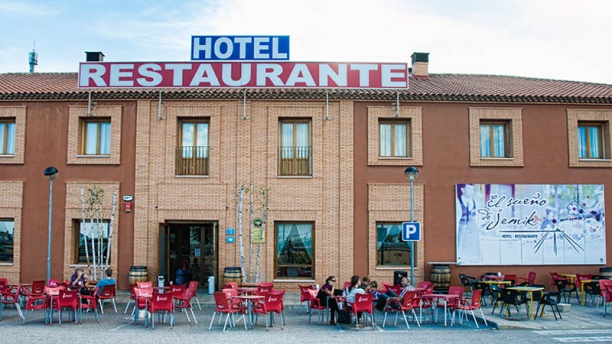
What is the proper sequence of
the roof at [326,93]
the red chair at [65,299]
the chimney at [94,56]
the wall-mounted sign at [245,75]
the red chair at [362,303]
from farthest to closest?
the chimney at [94,56] < the roof at [326,93] < the wall-mounted sign at [245,75] < the red chair at [65,299] < the red chair at [362,303]

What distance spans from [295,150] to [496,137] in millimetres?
6695

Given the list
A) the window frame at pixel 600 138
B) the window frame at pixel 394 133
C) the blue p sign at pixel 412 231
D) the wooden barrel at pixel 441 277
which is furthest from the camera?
the window frame at pixel 600 138

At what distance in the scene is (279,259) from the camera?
20234 mm

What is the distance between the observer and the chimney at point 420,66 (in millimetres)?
24828

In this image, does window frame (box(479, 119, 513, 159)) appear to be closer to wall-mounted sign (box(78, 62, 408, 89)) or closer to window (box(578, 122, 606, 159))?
window (box(578, 122, 606, 159))

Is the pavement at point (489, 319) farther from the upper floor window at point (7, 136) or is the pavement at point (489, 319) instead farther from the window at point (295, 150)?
the upper floor window at point (7, 136)

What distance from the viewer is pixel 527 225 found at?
2033 centimetres

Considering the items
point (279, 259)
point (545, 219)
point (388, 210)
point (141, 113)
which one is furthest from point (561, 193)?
point (141, 113)

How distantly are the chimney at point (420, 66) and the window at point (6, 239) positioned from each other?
51.0 feet

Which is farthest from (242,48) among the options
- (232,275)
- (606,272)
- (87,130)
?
(606,272)

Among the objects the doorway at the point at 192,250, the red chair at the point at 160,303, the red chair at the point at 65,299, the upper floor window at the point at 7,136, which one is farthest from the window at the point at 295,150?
the upper floor window at the point at 7,136

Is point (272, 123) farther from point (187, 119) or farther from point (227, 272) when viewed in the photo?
point (227, 272)

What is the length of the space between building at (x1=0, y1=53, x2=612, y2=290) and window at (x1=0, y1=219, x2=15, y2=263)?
5 cm

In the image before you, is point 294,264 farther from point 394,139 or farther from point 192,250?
point 394,139
